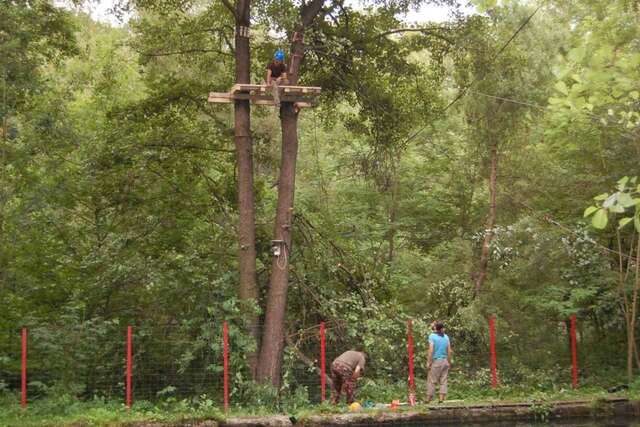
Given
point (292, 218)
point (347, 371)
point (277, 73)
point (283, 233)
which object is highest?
point (277, 73)

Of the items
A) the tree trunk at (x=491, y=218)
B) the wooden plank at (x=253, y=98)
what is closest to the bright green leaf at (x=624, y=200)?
the wooden plank at (x=253, y=98)

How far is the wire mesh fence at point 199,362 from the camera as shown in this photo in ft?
46.0

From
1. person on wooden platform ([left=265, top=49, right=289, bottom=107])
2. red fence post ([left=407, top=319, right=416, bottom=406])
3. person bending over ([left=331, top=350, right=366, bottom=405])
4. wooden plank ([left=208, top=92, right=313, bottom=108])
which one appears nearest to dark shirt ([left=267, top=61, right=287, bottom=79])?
person on wooden platform ([left=265, top=49, right=289, bottom=107])

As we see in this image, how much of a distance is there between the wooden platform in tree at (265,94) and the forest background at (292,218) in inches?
58.6

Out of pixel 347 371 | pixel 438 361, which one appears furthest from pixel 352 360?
pixel 438 361

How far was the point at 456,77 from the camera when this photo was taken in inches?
750

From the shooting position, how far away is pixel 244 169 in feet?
51.5

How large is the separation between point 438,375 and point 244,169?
19.3 ft

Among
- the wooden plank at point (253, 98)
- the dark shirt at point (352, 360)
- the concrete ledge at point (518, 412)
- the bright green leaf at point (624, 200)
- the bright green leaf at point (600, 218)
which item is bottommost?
the concrete ledge at point (518, 412)

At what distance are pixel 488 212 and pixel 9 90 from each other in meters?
13.2

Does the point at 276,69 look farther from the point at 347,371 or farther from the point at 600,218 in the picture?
the point at 600,218

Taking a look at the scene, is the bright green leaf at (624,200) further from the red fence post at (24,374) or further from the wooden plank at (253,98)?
the red fence post at (24,374)

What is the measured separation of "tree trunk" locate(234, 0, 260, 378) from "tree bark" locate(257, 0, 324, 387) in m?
0.44

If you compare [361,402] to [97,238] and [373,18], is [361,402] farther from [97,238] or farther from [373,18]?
[373,18]
